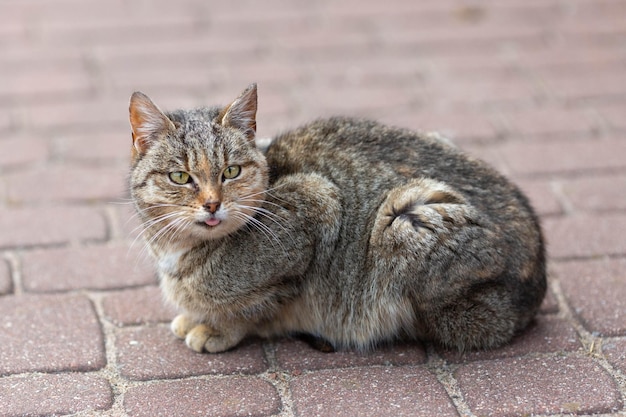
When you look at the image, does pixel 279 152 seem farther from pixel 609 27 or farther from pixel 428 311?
pixel 609 27

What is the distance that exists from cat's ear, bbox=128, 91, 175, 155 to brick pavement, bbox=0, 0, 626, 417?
805mm

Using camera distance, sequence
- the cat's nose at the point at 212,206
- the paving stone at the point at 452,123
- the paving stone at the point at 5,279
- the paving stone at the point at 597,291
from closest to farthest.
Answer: the cat's nose at the point at 212,206, the paving stone at the point at 597,291, the paving stone at the point at 5,279, the paving stone at the point at 452,123

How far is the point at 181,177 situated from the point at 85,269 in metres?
1.07

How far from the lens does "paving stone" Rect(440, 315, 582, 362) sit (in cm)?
348

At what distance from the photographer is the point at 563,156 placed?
16.8 ft

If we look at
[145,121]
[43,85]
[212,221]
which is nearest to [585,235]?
[212,221]

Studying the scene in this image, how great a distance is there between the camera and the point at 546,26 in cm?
684

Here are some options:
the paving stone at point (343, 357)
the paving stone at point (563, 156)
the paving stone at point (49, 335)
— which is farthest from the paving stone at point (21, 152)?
the paving stone at point (563, 156)

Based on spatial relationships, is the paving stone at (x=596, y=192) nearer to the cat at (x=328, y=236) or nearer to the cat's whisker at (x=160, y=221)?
the cat at (x=328, y=236)

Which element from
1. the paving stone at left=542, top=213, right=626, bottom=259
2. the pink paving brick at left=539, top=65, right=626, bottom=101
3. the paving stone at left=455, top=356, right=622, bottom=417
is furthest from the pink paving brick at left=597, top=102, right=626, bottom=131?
the paving stone at left=455, top=356, right=622, bottom=417

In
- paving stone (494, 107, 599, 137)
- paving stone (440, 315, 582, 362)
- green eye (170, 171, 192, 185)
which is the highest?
green eye (170, 171, 192, 185)

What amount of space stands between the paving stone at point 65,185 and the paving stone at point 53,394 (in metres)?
1.54

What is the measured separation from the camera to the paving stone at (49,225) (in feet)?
14.4

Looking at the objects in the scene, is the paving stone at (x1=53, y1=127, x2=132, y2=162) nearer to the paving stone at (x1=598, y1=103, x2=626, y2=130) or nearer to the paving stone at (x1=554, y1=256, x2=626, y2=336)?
the paving stone at (x1=554, y1=256, x2=626, y2=336)
